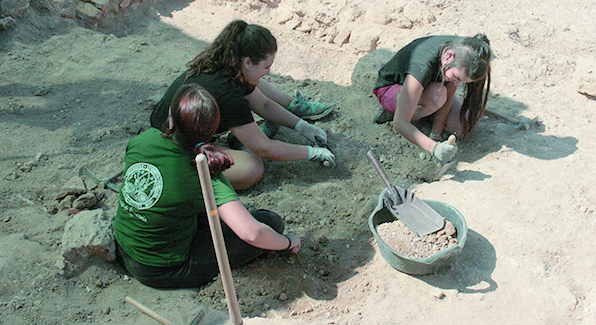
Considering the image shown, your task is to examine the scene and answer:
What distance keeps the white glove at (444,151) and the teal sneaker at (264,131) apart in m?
1.09

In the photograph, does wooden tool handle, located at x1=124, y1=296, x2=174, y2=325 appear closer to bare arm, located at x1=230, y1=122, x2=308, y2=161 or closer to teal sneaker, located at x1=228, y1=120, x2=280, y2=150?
bare arm, located at x1=230, y1=122, x2=308, y2=161

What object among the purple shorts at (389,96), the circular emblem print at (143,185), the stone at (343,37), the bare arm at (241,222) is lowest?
the stone at (343,37)

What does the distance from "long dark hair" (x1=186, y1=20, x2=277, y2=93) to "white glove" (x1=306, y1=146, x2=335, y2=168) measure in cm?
67

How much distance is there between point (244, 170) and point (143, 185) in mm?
948

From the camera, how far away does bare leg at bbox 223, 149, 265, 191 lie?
102 inches

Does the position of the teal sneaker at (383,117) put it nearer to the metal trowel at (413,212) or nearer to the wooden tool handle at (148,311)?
the metal trowel at (413,212)

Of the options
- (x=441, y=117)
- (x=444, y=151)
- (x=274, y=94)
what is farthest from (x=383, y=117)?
(x=274, y=94)

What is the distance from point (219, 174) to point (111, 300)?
797mm

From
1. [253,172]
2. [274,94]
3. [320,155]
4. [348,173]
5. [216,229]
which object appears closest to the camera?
[216,229]

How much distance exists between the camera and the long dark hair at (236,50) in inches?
89.7

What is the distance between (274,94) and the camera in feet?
10.6

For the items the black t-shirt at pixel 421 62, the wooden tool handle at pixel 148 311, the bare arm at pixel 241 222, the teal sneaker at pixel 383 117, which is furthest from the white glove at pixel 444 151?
the wooden tool handle at pixel 148 311

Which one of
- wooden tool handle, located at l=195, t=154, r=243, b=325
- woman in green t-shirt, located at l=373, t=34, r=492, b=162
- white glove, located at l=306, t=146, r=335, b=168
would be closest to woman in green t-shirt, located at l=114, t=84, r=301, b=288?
wooden tool handle, located at l=195, t=154, r=243, b=325

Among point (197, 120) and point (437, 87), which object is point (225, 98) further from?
point (437, 87)
